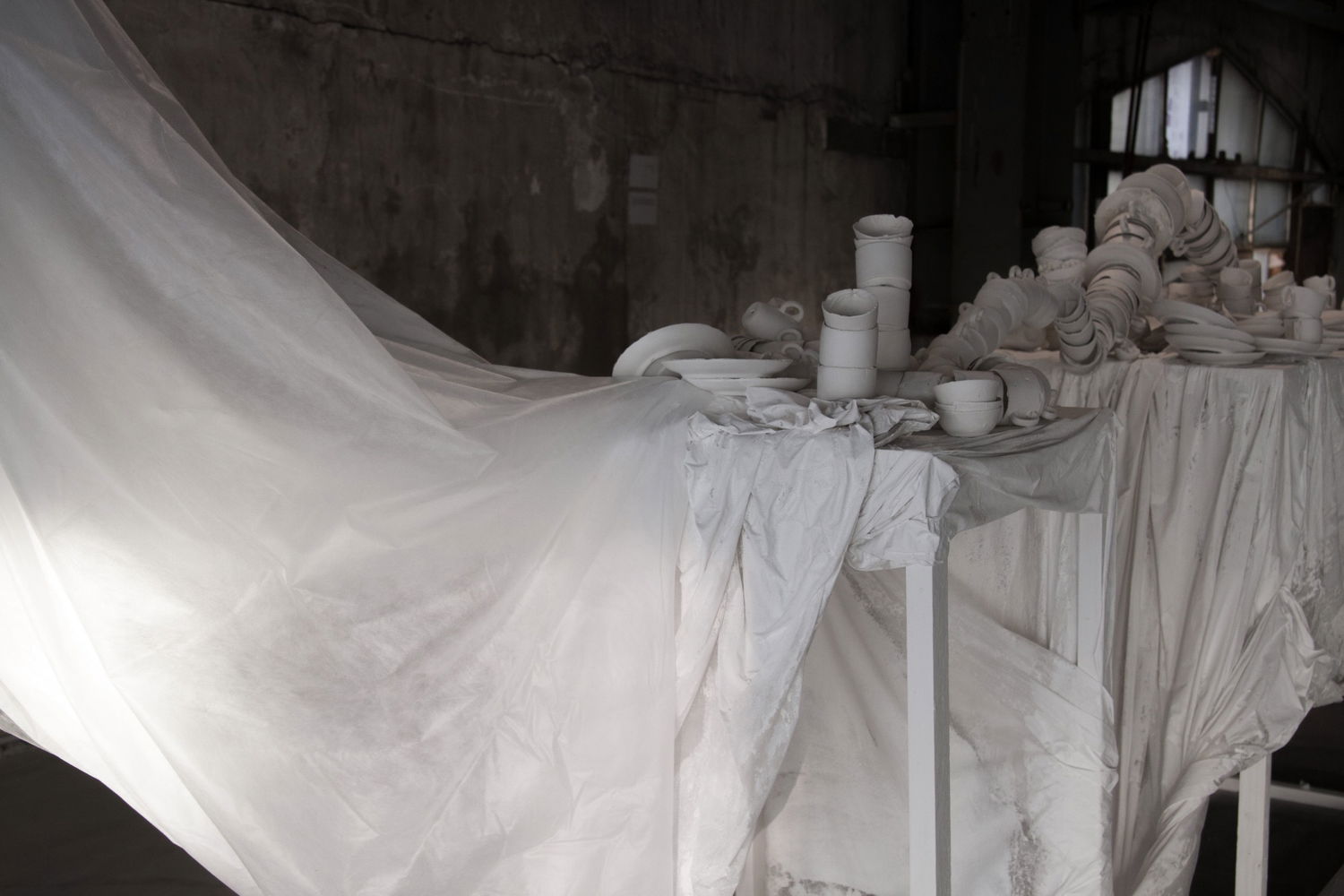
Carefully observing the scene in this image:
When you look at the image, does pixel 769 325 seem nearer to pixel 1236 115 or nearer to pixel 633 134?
pixel 633 134

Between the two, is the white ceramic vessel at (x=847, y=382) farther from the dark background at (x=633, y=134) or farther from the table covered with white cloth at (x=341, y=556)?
the dark background at (x=633, y=134)

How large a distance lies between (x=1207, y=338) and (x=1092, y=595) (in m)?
0.98

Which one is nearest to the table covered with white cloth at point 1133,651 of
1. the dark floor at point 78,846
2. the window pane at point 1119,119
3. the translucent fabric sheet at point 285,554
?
the translucent fabric sheet at point 285,554

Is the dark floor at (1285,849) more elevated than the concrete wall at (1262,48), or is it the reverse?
the concrete wall at (1262,48)

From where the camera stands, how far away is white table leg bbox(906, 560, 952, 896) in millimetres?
1742

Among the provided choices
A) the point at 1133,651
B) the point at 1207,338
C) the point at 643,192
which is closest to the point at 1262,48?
the point at 643,192

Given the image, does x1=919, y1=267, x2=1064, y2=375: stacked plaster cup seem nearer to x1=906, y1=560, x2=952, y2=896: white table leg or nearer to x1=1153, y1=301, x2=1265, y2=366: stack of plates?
x1=1153, y1=301, x2=1265, y2=366: stack of plates

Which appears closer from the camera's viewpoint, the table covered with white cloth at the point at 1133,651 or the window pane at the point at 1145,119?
the table covered with white cloth at the point at 1133,651

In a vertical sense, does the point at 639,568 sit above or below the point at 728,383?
below

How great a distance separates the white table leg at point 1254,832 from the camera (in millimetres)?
2719

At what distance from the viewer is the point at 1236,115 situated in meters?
9.13

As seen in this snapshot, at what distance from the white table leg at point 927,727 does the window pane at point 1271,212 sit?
29.1 ft

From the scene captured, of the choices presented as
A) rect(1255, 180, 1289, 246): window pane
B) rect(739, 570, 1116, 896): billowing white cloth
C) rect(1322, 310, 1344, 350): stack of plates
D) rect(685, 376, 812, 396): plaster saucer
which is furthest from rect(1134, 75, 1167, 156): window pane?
rect(685, 376, 812, 396): plaster saucer

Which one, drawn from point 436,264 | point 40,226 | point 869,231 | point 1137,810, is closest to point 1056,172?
point 436,264
